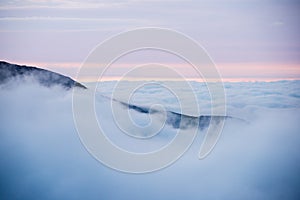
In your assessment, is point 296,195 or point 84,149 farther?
point 84,149

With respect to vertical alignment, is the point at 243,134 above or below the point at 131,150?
above

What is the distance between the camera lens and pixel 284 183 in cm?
8444

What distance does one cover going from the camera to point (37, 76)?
113062 millimetres

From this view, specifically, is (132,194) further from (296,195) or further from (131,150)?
(296,195)

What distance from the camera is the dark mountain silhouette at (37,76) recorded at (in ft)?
345

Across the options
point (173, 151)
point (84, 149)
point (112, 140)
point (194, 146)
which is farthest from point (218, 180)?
point (84, 149)

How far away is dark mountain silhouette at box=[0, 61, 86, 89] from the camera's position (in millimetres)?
105269

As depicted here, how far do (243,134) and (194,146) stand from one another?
445 inches

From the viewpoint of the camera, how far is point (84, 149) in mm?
116875

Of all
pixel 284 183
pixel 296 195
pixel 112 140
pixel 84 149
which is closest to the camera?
pixel 296 195

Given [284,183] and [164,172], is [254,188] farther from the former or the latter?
[164,172]

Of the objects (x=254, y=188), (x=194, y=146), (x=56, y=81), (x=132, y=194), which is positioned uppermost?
(x=56, y=81)

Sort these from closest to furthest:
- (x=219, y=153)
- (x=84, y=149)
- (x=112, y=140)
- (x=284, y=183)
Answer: (x=284, y=183) < (x=112, y=140) < (x=219, y=153) < (x=84, y=149)

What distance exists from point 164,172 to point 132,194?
22.8 m
